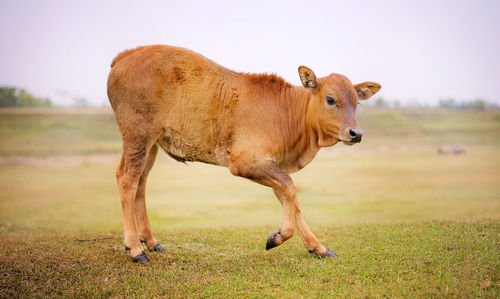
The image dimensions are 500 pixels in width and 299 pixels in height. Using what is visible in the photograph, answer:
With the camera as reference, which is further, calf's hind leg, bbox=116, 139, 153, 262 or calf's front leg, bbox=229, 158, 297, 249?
calf's hind leg, bbox=116, 139, 153, 262

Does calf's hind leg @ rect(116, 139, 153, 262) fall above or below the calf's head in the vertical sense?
below

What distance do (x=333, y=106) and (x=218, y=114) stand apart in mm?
1922

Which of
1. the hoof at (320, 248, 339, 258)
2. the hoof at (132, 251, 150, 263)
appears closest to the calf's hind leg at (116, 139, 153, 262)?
the hoof at (132, 251, 150, 263)

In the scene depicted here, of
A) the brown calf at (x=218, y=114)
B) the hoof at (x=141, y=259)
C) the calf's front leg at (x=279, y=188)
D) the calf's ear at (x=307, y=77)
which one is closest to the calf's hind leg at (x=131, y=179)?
the brown calf at (x=218, y=114)

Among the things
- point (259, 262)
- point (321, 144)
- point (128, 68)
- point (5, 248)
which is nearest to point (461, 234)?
point (321, 144)

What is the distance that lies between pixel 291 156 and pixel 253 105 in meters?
1.11

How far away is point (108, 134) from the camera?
41.7 m

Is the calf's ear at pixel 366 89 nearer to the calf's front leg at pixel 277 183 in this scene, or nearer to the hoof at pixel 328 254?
the calf's front leg at pixel 277 183

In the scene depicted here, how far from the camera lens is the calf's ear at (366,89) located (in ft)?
25.3

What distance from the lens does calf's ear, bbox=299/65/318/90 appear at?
7320 mm

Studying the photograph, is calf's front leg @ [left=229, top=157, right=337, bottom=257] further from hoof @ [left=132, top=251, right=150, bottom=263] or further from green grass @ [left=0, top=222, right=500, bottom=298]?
hoof @ [left=132, top=251, right=150, bottom=263]

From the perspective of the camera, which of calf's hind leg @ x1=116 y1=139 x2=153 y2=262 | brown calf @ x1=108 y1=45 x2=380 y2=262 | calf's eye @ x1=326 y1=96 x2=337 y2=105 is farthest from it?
calf's hind leg @ x1=116 y1=139 x2=153 y2=262

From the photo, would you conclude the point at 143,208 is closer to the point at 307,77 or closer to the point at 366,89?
the point at 307,77

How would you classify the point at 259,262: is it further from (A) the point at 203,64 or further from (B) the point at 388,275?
(A) the point at 203,64
